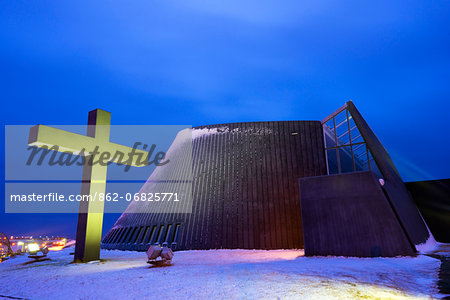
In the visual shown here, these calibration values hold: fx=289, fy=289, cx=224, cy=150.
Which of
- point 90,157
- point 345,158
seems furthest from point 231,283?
point 345,158

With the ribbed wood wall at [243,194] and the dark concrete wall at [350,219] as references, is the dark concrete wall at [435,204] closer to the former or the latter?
the ribbed wood wall at [243,194]

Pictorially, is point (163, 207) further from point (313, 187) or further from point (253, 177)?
point (313, 187)

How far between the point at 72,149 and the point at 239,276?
840 centimetres

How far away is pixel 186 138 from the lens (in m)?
23.3

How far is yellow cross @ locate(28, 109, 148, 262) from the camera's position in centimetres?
1098

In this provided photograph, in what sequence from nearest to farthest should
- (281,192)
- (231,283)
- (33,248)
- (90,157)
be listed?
(231,283), (90,157), (33,248), (281,192)

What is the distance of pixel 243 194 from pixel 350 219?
7.31 metres

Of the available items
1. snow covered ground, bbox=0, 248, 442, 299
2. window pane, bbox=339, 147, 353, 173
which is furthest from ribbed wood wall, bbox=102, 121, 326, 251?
snow covered ground, bbox=0, 248, 442, 299

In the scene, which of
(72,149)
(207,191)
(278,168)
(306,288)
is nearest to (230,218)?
(207,191)

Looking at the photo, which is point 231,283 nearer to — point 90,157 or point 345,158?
point 90,157

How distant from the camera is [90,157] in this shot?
483 inches

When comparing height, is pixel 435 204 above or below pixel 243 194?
below

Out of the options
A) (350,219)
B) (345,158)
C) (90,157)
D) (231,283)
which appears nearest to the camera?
(231,283)

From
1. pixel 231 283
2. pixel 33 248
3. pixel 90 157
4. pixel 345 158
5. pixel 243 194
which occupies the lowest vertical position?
pixel 231 283
